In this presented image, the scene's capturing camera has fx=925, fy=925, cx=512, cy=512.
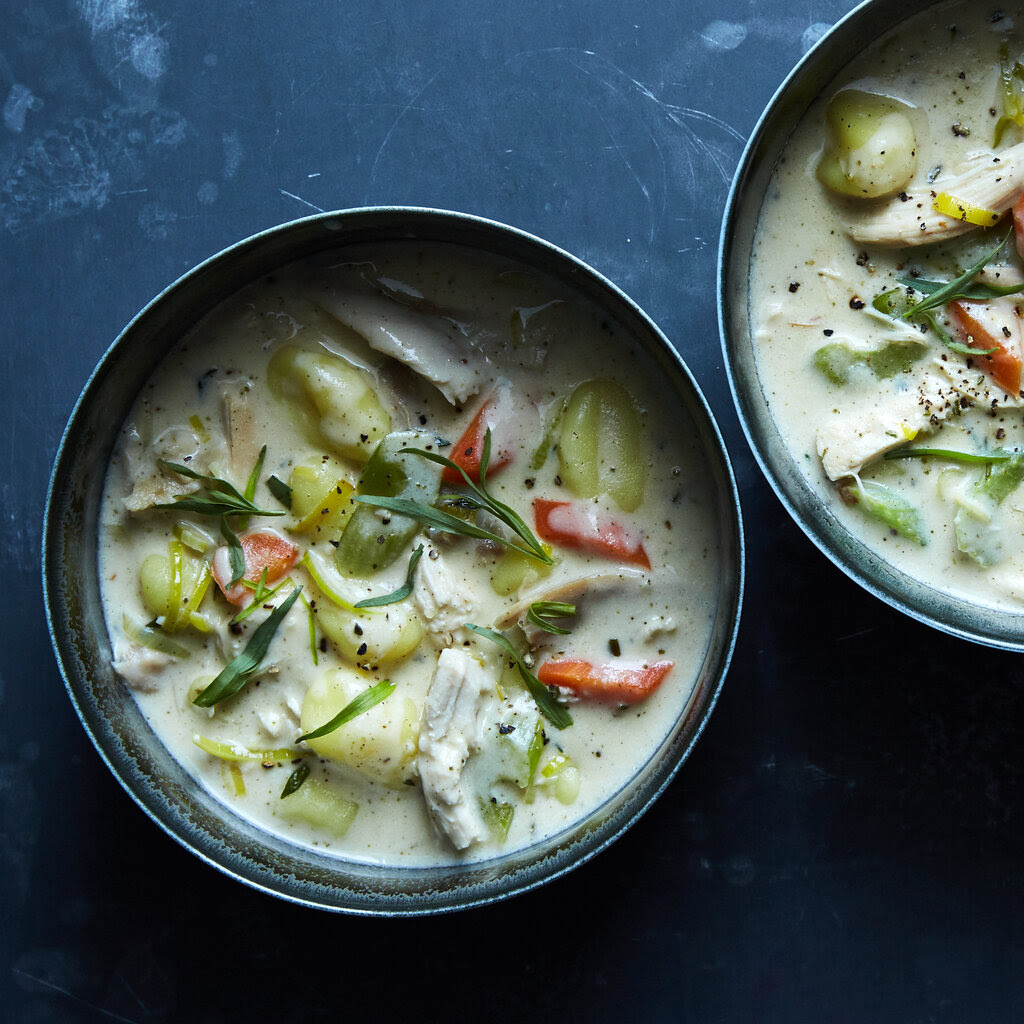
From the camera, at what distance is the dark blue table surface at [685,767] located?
6.65ft

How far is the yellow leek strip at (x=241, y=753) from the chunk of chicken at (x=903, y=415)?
1.24 m

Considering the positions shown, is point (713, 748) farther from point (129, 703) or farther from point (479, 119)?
point (479, 119)

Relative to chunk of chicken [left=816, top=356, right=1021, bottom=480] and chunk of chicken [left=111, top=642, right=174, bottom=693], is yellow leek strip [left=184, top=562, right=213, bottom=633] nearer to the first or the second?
chunk of chicken [left=111, top=642, right=174, bottom=693]

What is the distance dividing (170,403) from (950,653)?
179 centimetres

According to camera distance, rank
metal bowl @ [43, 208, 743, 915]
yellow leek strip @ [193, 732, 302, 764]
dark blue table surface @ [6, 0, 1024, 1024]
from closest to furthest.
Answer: metal bowl @ [43, 208, 743, 915] < yellow leek strip @ [193, 732, 302, 764] < dark blue table surface @ [6, 0, 1024, 1024]

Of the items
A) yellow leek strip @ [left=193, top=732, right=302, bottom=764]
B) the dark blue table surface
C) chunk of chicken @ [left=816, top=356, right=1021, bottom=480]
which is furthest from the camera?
the dark blue table surface

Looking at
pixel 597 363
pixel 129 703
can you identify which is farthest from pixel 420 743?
pixel 597 363

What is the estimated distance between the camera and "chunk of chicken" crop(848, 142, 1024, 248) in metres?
1.82

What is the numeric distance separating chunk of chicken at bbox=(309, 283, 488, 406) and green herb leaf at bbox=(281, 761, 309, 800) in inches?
32.4

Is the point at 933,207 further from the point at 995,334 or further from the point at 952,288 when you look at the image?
the point at 995,334

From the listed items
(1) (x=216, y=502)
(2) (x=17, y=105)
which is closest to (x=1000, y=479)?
(1) (x=216, y=502)

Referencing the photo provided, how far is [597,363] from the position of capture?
1906 mm

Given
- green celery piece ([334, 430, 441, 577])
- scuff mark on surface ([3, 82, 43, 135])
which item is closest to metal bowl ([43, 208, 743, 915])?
green celery piece ([334, 430, 441, 577])

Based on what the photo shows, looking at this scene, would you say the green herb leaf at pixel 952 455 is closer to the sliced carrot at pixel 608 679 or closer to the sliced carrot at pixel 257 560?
the sliced carrot at pixel 608 679
